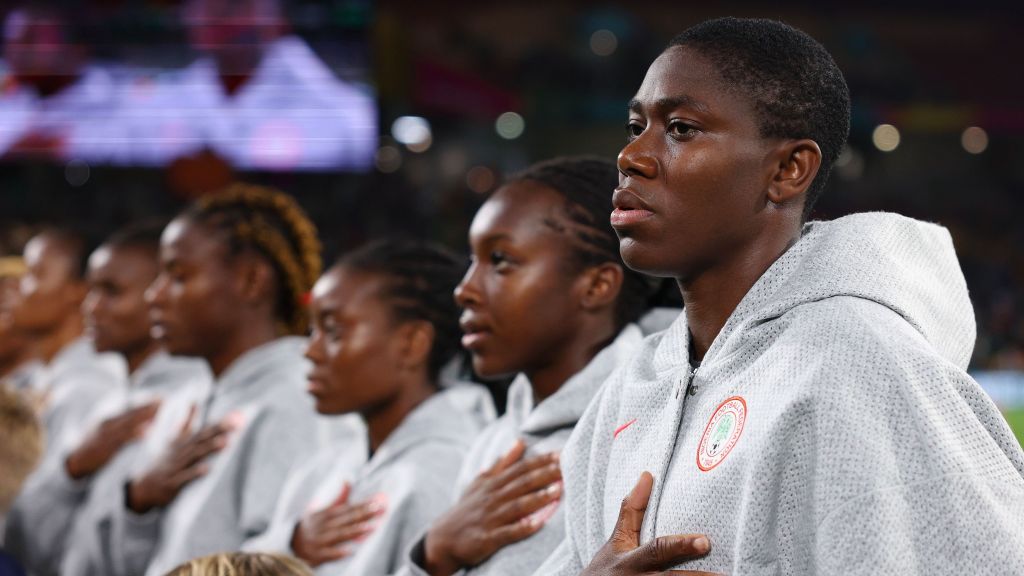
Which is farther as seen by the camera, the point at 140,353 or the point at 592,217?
the point at 140,353

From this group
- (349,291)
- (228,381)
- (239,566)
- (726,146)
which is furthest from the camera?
(228,381)

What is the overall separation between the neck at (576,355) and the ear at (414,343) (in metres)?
0.58

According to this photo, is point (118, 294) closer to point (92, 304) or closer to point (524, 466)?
point (92, 304)

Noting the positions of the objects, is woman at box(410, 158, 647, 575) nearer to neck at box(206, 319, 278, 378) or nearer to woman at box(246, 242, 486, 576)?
woman at box(246, 242, 486, 576)

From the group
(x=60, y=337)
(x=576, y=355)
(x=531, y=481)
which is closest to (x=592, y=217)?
(x=576, y=355)

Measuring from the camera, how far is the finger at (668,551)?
1622mm

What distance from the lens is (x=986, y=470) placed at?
153 centimetres

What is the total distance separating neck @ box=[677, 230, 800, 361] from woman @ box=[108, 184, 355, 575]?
6.58 ft

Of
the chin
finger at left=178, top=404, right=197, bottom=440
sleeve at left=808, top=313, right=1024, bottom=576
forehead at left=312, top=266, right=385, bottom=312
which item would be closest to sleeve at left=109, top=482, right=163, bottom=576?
finger at left=178, top=404, right=197, bottom=440

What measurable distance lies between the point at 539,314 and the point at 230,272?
5.34 feet

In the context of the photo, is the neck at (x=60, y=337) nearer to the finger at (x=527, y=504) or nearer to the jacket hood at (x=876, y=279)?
the finger at (x=527, y=504)

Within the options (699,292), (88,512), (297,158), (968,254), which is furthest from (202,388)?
(968,254)

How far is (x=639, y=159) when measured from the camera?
5.90ft

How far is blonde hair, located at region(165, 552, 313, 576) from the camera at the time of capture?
1874mm
